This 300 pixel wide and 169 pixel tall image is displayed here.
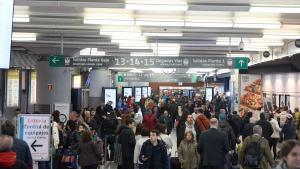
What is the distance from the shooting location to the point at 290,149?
492 cm

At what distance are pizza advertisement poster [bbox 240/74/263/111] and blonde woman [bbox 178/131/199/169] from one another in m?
16.3

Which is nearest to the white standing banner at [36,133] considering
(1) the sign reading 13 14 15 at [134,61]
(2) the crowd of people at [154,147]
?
(2) the crowd of people at [154,147]

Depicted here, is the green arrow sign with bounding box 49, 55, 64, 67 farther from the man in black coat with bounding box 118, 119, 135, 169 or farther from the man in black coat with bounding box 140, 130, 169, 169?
the man in black coat with bounding box 140, 130, 169, 169

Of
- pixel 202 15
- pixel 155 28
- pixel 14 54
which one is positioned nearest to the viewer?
pixel 202 15

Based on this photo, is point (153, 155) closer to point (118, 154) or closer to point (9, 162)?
point (118, 154)

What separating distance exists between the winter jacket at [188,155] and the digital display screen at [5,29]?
207 inches

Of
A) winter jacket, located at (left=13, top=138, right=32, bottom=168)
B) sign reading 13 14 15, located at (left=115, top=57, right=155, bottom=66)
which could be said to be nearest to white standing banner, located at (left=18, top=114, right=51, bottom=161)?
winter jacket, located at (left=13, top=138, right=32, bottom=168)

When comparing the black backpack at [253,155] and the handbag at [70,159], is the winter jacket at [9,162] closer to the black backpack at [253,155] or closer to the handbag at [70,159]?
the black backpack at [253,155]

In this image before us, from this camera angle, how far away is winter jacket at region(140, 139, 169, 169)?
10031mm

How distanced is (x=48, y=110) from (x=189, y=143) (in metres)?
12.1

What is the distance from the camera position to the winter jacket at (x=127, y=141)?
12.2 m

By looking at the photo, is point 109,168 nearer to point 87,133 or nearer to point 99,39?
point 87,133

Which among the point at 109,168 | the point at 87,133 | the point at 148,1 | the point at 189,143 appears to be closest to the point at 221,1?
the point at 148,1

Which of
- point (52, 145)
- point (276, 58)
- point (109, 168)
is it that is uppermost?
point (276, 58)
